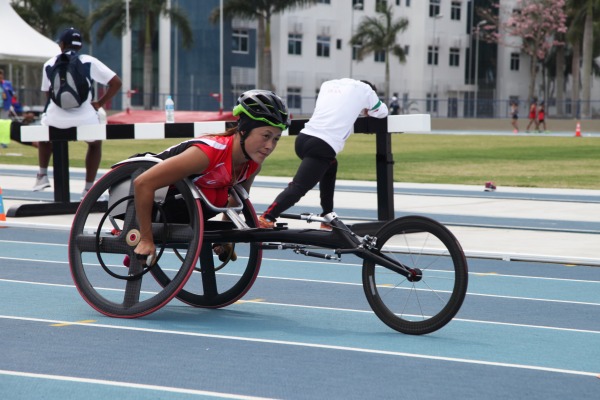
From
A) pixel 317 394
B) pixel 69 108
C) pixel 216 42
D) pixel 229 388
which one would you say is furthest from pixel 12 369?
pixel 216 42

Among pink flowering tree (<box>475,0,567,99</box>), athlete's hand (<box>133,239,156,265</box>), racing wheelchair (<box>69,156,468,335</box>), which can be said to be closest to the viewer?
racing wheelchair (<box>69,156,468,335</box>)

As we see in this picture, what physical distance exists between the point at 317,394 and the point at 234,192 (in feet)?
6.76

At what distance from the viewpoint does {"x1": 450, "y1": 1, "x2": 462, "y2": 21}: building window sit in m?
85.7

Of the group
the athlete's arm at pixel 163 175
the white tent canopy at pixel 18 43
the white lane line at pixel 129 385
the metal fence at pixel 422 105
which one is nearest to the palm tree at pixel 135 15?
the metal fence at pixel 422 105

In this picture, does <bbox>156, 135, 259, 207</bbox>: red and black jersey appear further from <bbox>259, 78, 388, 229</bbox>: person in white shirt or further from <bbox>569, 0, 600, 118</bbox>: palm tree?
<bbox>569, 0, 600, 118</bbox>: palm tree

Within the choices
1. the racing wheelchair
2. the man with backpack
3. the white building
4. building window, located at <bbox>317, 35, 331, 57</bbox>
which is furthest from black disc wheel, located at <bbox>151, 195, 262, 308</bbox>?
building window, located at <bbox>317, 35, 331, 57</bbox>

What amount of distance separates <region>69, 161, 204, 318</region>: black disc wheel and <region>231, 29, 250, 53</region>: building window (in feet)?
235

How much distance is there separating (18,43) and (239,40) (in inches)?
1629

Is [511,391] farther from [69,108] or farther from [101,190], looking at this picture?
[69,108]

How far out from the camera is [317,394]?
4895mm

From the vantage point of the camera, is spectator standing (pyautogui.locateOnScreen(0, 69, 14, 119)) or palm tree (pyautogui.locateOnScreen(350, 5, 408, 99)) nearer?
spectator standing (pyautogui.locateOnScreen(0, 69, 14, 119))

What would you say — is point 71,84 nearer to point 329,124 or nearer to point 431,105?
point 329,124

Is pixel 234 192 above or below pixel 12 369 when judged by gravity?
above

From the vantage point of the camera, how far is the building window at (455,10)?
281 feet
